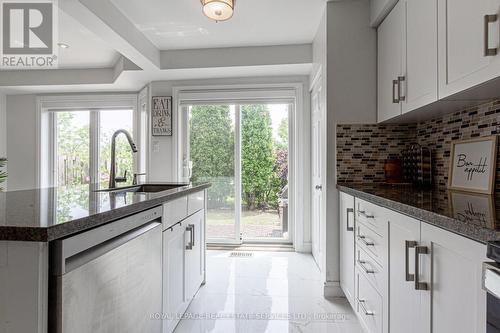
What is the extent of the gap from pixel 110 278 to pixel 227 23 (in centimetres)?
248

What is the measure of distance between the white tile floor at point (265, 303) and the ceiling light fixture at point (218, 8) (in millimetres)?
2140

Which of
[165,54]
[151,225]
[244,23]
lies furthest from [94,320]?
[165,54]

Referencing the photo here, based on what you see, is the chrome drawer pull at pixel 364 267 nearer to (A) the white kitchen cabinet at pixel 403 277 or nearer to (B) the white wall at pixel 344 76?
(A) the white kitchen cabinet at pixel 403 277

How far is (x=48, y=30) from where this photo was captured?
9.46 ft

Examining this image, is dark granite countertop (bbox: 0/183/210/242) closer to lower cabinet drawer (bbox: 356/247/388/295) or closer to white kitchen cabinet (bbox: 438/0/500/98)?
lower cabinet drawer (bbox: 356/247/388/295)

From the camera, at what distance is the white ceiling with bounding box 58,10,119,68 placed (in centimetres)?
287

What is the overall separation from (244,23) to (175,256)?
7.15 ft

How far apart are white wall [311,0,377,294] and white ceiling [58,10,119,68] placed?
93.2 inches

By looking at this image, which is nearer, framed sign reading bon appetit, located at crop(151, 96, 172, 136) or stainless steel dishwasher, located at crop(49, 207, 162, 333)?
stainless steel dishwasher, located at crop(49, 207, 162, 333)

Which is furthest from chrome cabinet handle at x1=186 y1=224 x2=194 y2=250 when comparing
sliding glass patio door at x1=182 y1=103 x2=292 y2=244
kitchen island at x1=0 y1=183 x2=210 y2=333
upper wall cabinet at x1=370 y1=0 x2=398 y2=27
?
upper wall cabinet at x1=370 y1=0 x2=398 y2=27

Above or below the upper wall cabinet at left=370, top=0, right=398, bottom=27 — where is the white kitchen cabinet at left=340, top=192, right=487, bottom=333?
below

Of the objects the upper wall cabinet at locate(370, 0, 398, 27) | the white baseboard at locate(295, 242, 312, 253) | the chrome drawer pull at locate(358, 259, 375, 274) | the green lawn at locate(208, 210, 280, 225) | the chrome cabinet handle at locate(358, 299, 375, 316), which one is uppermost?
the upper wall cabinet at locate(370, 0, 398, 27)

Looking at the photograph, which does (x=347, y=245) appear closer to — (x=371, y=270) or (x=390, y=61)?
(x=371, y=270)

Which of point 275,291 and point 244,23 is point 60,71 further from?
point 275,291
